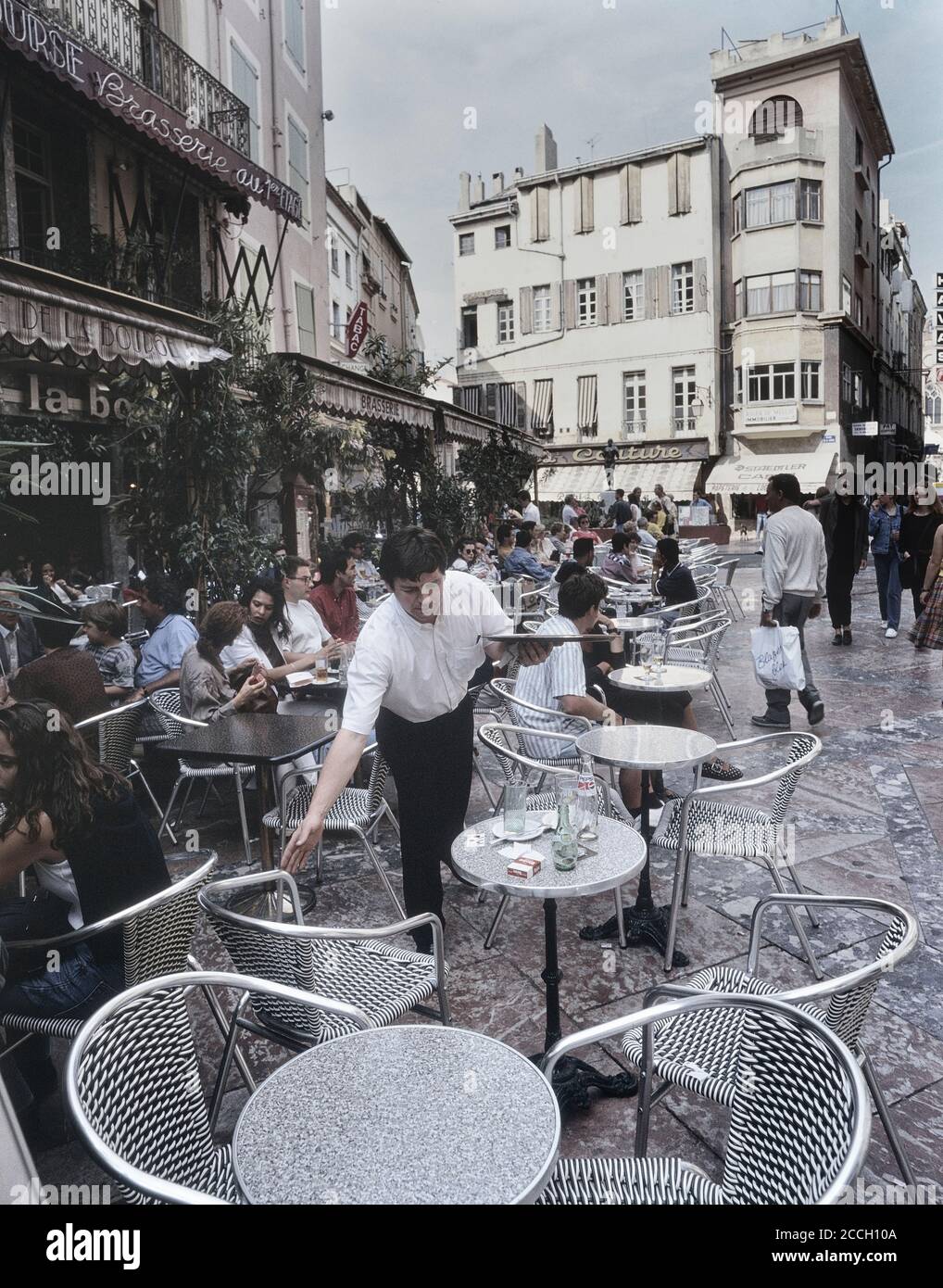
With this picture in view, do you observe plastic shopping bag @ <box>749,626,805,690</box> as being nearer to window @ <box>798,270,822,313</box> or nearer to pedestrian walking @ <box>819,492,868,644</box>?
pedestrian walking @ <box>819,492,868,644</box>

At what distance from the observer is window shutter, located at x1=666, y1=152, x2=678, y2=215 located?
27688mm

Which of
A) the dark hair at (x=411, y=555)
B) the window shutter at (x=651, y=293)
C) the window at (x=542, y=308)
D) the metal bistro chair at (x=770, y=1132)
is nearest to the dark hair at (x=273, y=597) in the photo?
the dark hair at (x=411, y=555)

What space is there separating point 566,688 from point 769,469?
27.8 m

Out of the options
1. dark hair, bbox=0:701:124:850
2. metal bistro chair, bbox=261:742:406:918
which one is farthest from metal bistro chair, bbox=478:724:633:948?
dark hair, bbox=0:701:124:850

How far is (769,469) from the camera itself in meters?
29.7

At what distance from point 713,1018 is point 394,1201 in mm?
1179

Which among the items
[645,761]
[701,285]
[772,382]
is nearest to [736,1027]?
[645,761]

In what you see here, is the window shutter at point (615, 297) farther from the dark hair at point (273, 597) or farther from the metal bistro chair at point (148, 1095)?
the metal bistro chair at point (148, 1095)

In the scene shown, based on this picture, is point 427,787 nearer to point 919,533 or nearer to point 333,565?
point 333,565

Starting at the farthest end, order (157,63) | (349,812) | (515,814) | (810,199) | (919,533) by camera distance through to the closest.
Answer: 1. (810,199)
2. (157,63)
3. (919,533)
4. (349,812)
5. (515,814)

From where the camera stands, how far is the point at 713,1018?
2.33 m

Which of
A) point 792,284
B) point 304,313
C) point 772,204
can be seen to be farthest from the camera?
point 792,284
